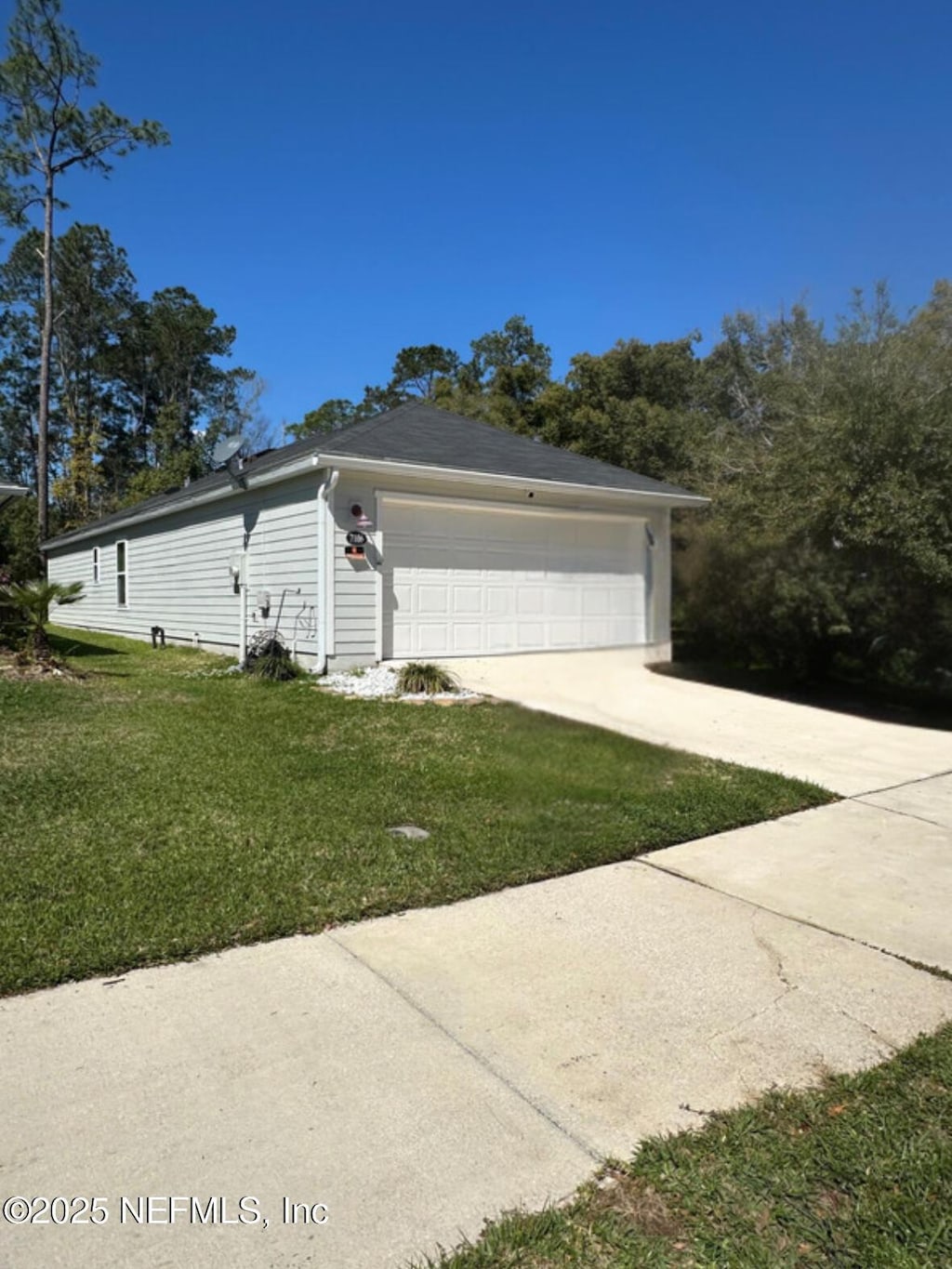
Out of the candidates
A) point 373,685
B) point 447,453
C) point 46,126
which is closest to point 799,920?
point 373,685

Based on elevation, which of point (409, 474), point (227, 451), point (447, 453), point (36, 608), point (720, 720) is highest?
point (227, 451)

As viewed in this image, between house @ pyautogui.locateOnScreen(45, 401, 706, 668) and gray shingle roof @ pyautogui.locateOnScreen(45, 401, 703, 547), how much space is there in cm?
5

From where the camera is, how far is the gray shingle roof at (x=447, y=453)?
10.5m

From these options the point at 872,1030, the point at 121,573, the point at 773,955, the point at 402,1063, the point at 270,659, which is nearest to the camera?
the point at 402,1063

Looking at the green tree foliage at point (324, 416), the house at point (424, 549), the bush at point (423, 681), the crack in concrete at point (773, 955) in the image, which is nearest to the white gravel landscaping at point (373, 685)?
the bush at point (423, 681)

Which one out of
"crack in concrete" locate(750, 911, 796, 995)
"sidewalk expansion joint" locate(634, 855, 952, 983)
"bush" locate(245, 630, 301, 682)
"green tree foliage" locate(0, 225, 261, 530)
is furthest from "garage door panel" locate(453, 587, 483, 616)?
"green tree foliage" locate(0, 225, 261, 530)

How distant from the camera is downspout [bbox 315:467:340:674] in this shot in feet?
32.4

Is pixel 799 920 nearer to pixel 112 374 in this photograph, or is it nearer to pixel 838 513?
pixel 838 513

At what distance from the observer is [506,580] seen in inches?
454

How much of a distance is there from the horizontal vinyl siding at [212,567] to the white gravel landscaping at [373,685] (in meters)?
0.81

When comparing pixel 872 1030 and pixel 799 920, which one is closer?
pixel 872 1030

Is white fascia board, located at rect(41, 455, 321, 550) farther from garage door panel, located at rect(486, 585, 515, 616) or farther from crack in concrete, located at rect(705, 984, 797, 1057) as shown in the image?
crack in concrete, located at rect(705, 984, 797, 1057)

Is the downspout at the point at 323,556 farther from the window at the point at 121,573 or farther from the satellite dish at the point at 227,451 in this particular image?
the window at the point at 121,573

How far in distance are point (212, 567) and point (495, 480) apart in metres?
5.61
